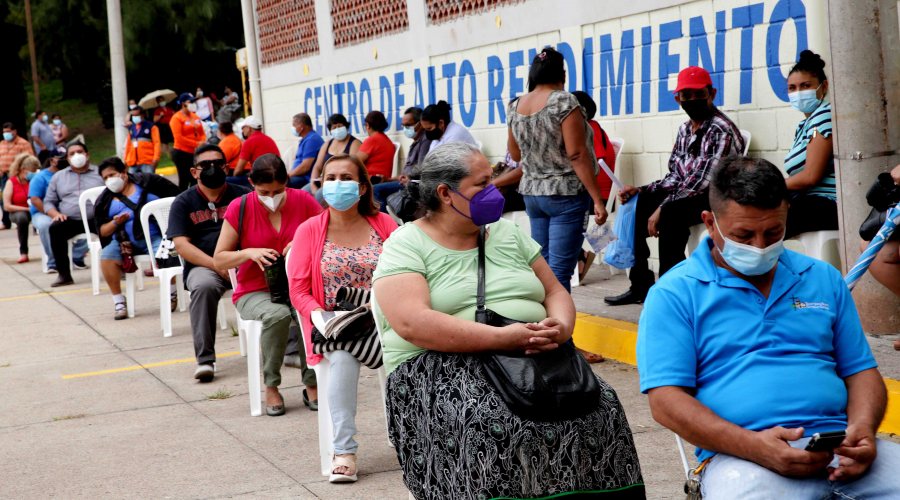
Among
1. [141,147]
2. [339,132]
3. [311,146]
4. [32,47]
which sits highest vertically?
[32,47]

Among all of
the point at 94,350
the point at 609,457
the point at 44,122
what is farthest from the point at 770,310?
the point at 44,122

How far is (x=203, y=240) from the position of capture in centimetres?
657

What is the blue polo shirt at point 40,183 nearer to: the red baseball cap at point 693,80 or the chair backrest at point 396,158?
the chair backrest at point 396,158

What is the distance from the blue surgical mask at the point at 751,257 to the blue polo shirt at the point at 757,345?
0.16 feet

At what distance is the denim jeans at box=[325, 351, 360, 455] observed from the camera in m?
4.33

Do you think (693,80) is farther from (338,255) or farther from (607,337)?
(338,255)

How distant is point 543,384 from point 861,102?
2910 mm

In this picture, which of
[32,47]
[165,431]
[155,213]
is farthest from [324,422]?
[32,47]

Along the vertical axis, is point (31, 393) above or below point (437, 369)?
below

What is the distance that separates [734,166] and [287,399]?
12.7 feet

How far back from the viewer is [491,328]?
10.3 ft

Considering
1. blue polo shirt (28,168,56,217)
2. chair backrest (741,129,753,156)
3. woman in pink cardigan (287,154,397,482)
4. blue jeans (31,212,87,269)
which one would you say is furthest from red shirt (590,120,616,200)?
blue polo shirt (28,168,56,217)

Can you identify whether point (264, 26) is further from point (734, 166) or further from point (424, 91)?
point (734, 166)

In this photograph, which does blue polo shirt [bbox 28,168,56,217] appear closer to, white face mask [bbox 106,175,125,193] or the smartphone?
white face mask [bbox 106,175,125,193]
